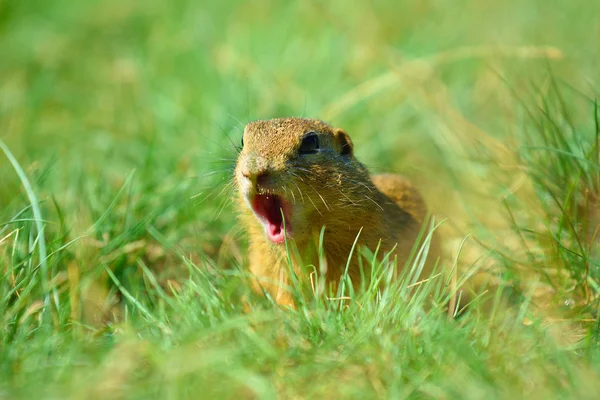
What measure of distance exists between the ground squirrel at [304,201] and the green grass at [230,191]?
0.18 m

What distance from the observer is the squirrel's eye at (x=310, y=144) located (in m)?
3.21

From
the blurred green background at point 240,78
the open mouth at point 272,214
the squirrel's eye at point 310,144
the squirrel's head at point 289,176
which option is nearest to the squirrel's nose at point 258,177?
the squirrel's head at point 289,176

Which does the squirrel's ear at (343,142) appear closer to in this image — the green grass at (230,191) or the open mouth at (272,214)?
the green grass at (230,191)

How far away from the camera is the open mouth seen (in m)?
3.09

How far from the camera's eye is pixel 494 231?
3906mm

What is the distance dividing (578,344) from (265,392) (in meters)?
1.20

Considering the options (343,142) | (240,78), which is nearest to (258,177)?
(343,142)

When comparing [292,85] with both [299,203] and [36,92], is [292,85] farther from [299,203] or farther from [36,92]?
[299,203]

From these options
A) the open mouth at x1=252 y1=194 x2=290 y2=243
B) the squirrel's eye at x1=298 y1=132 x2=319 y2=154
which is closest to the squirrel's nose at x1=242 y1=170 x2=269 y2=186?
the open mouth at x1=252 y1=194 x2=290 y2=243

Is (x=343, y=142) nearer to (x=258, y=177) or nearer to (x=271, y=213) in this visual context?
(x=271, y=213)

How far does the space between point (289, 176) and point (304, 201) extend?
0.50 ft

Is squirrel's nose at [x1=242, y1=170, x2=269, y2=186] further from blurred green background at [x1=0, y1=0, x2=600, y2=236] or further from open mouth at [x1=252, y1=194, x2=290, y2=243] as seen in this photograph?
blurred green background at [x1=0, y1=0, x2=600, y2=236]

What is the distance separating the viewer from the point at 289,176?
3.00 metres

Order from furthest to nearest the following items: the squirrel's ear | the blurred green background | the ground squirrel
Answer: the blurred green background
the squirrel's ear
the ground squirrel
